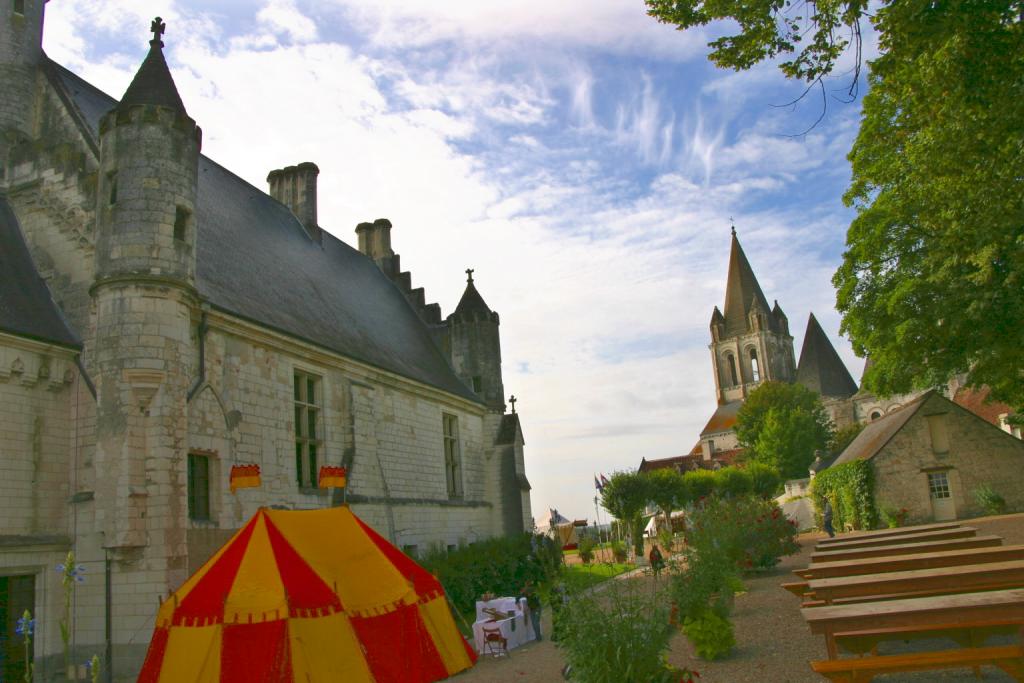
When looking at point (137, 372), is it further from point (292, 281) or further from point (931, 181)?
point (931, 181)

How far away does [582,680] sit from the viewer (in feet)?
19.3

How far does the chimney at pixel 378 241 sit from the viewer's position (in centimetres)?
2688

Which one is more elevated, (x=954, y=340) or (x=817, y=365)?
(x=817, y=365)

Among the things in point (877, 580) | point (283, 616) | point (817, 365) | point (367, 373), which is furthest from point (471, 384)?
point (817, 365)

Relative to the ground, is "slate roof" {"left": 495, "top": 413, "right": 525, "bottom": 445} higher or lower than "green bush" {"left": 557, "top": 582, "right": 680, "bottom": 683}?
higher

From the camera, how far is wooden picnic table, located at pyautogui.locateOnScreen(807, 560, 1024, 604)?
22.8ft

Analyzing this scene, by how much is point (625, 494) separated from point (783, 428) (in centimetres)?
2451

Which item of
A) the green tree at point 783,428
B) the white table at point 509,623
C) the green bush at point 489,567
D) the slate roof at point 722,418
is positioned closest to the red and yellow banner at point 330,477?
the green bush at point 489,567

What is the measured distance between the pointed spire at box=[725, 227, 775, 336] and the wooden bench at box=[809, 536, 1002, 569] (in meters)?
84.4

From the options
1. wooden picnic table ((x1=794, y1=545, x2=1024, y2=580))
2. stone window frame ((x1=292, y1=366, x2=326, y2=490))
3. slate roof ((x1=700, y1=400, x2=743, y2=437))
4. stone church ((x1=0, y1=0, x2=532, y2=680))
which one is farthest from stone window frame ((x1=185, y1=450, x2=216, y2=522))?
slate roof ((x1=700, y1=400, x2=743, y2=437))

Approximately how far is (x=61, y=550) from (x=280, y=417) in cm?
415

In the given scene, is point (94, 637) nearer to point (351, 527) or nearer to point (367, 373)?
point (351, 527)

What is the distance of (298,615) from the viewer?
8.59 m

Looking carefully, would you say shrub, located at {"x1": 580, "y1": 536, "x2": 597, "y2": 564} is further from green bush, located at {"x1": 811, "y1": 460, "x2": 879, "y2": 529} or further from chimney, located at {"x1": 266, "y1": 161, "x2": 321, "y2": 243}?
chimney, located at {"x1": 266, "y1": 161, "x2": 321, "y2": 243}
